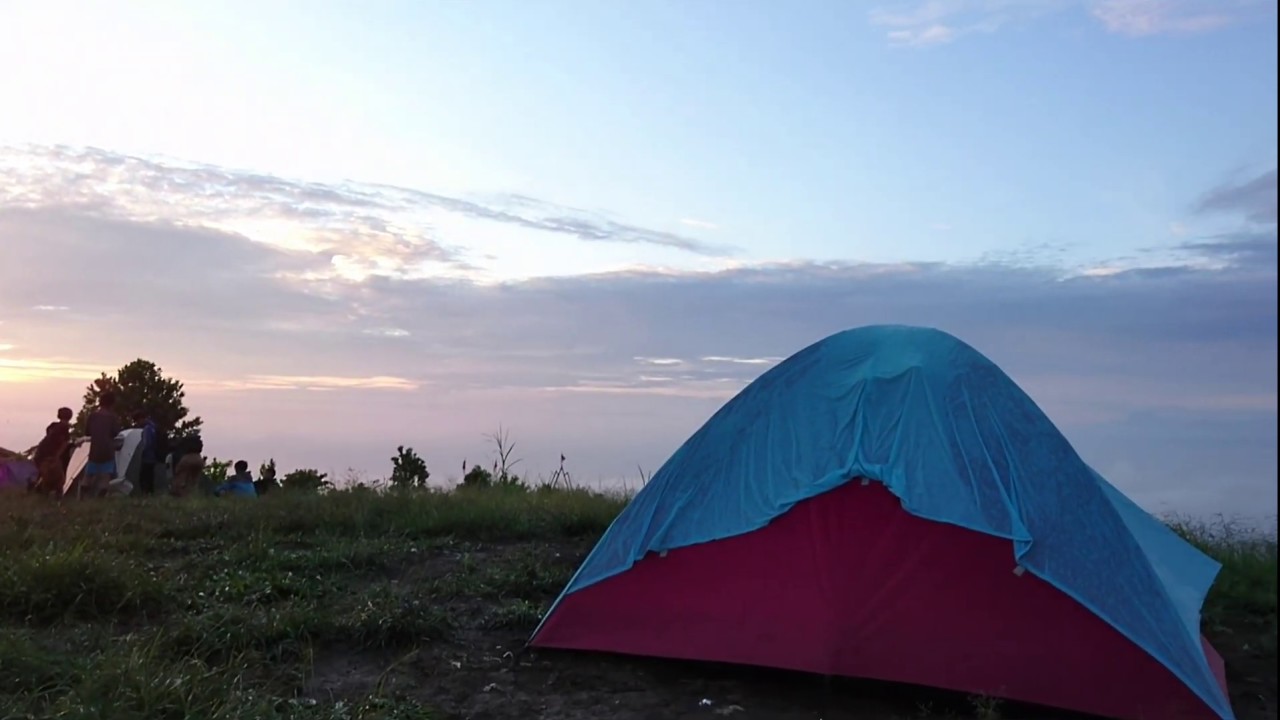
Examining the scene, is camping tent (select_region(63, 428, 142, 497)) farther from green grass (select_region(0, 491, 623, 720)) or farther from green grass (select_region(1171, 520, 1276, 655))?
green grass (select_region(1171, 520, 1276, 655))

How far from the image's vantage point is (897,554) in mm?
5750

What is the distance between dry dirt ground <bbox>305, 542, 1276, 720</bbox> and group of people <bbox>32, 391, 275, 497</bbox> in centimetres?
647

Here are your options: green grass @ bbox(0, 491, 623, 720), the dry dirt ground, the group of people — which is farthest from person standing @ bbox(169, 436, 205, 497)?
the dry dirt ground

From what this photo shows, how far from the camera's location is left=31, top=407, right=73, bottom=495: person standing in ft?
42.4

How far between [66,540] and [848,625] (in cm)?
555

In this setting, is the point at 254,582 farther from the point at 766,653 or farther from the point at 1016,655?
the point at 1016,655

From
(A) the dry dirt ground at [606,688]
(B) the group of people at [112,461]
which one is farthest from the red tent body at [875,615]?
Result: (B) the group of people at [112,461]

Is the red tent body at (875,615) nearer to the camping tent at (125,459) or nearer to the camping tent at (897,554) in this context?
the camping tent at (897,554)

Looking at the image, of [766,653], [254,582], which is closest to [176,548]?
[254,582]

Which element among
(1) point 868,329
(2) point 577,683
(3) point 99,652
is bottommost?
(2) point 577,683

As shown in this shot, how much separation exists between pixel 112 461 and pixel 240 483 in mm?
1458

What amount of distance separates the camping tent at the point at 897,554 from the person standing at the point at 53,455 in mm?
9094

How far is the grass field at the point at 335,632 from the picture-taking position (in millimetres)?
5113

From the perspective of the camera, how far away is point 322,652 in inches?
238
